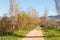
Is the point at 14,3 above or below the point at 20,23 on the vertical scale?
above

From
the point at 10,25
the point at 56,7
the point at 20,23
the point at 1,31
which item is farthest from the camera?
the point at 20,23

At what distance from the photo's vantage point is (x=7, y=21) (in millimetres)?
28203

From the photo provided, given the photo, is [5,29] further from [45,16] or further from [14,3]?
[45,16]

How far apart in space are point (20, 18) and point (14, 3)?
252 inches

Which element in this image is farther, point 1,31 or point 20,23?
point 20,23

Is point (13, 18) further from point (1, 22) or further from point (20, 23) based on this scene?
point (20, 23)

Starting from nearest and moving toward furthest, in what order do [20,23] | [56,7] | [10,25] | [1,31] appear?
[56,7] → [1,31] → [10,25] → [20,23]

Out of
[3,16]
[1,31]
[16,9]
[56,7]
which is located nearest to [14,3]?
[16,9]

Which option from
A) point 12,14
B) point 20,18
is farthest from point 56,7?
point 20,18

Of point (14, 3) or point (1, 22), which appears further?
point (14, 3)

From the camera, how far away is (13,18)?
1168 inches

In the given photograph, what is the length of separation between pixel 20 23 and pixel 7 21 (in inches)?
304

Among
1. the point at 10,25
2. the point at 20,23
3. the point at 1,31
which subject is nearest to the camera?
the point at 1,31

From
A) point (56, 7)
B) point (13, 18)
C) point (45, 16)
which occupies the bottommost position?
point (45, 16)
